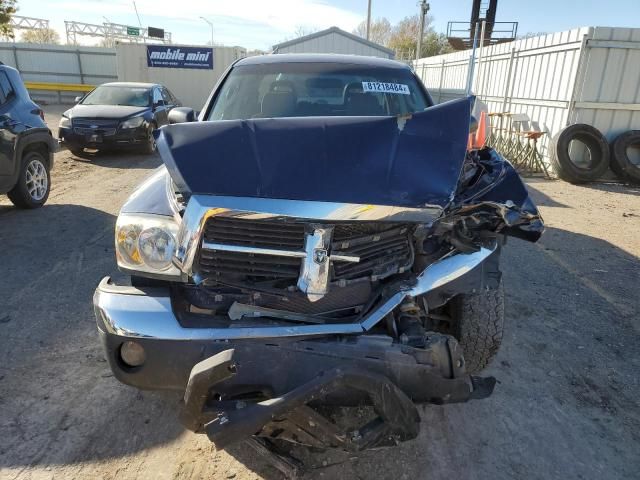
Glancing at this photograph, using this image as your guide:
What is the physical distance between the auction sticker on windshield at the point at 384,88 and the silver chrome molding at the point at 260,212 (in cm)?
192

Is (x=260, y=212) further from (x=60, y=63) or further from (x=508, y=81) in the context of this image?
(x=60, y=63)

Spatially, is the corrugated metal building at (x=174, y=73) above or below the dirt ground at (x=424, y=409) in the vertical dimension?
above

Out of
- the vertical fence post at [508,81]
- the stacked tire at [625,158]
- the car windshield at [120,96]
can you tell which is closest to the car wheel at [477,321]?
the stacked tire at [625,158]

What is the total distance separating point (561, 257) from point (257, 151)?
4.32 m

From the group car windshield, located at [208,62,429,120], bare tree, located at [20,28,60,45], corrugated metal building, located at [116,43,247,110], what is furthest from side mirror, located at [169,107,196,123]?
bare tree, located at [20,28,60,45]

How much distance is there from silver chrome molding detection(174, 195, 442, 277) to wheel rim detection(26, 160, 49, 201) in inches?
216

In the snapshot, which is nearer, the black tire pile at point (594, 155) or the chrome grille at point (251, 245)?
the chrome grille at point (251, 245)

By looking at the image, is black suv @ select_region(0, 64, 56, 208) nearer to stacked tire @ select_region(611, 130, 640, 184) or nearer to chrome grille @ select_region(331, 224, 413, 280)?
chrome grille @ select_region(331, 224, 413, 280)

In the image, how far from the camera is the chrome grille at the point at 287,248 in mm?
2078

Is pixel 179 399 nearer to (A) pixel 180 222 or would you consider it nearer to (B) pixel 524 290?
(A) pixel 180 222

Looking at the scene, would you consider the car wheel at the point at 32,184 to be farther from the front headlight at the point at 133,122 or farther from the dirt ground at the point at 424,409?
the front headlight at the point at 133,122

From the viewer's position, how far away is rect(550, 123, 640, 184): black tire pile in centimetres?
927

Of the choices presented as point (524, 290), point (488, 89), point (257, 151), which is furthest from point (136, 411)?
point (488, 89)

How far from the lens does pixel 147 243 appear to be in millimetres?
2188
